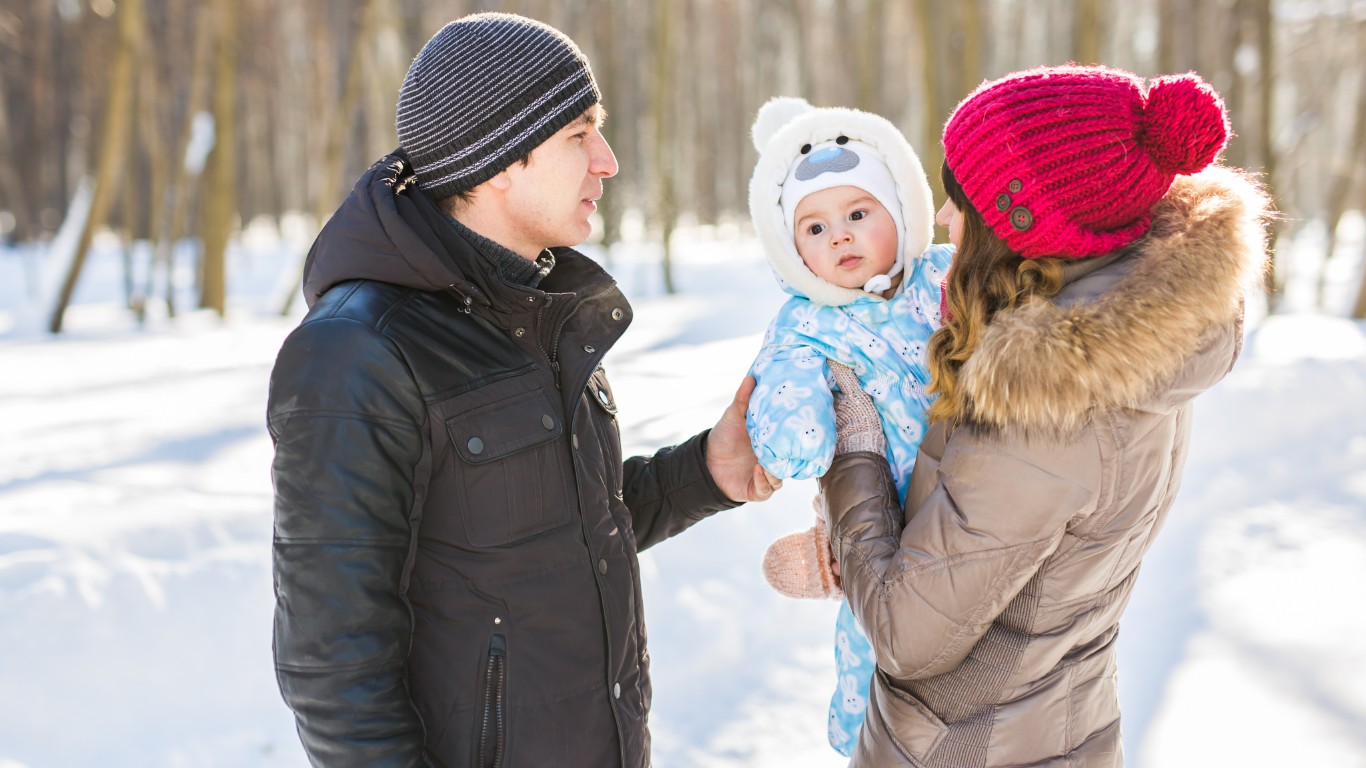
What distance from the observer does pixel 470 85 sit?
5.91 ft

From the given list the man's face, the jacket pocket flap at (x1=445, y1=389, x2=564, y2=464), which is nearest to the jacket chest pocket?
the jacket pocket flap at (x1=445, y1=389, x2=564, y2=464)

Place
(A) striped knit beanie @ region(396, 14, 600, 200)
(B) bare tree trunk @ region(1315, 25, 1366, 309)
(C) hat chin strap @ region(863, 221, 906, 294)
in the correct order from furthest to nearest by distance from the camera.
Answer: (B) bare tree trunk @ region(1315, 25, 1366, 309) → (C) hat chin strap @ region(863, 221, 906, 294) → (A) striped knit beanie @ region(396, 14, 600, 200)

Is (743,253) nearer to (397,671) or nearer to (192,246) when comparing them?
(192,246)

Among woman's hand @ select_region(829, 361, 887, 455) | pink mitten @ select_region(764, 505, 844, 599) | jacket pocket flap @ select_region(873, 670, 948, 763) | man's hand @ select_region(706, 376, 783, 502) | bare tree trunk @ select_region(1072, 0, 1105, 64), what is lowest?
jacket pocket flap @ select_region(873, 670, 948, 763)

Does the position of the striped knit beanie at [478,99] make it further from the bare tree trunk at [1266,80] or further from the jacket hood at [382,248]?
the bare tree trunk at [1266,80]

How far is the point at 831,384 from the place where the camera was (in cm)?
215

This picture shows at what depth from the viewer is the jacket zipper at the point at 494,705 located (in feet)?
5.57

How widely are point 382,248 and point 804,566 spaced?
1.10 m

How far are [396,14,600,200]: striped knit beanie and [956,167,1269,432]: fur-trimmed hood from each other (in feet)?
2.98

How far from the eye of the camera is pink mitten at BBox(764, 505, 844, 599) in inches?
84.5

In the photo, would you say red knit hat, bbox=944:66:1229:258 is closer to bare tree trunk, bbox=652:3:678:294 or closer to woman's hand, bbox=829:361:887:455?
woman's hand, bbox=829:361:887:455

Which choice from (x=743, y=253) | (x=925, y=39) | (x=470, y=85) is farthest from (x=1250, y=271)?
(x=743, y=253)

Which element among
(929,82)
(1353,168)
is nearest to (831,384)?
(929,82)

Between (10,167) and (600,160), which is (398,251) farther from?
(10,167)
